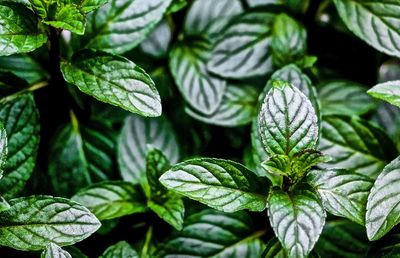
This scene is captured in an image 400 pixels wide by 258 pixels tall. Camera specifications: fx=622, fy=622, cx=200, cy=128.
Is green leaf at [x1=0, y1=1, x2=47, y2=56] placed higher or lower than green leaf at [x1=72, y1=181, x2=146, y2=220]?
higher

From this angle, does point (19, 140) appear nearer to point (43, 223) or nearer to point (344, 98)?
point (43, 223)

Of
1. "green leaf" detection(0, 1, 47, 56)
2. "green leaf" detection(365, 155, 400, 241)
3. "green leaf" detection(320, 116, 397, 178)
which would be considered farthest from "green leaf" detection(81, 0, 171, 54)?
"green leaf" detection(365, 155, 400, 241)

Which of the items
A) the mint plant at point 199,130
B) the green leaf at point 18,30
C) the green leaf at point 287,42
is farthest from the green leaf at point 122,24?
the green leaf at point 287,42

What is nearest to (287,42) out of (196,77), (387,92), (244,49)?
(244,49)

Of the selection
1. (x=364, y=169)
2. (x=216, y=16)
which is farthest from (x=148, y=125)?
(x=364, y=169)

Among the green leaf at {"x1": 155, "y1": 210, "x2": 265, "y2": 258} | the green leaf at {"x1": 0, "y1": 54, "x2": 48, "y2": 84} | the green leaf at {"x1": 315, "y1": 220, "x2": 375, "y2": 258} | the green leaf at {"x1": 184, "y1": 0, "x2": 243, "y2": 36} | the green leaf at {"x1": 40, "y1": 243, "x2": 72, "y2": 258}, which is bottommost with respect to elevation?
the green leaf at {"x1": 315, "y1": 220, "x2": 375, "y2": 258}

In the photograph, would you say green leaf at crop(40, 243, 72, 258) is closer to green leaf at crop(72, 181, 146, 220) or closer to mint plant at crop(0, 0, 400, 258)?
mint plant at crop(0, 0, 400, 258)
